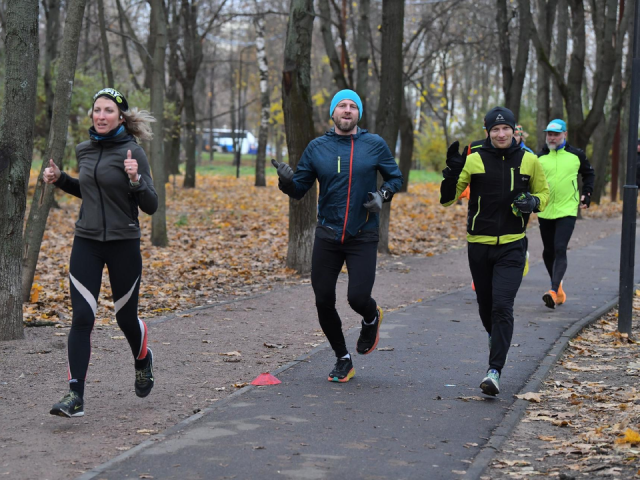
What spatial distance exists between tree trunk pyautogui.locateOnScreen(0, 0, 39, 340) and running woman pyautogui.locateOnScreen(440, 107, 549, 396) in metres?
3.86

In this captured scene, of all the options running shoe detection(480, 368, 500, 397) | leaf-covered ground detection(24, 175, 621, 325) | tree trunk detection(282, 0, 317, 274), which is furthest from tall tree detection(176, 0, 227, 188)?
running shoe detection(480, 368, 500, 397)

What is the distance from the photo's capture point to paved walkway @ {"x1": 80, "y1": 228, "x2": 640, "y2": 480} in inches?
183

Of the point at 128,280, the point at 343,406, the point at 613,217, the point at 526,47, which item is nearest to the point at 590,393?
the point at 343,406

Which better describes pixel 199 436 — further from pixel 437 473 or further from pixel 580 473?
pixel 580 473

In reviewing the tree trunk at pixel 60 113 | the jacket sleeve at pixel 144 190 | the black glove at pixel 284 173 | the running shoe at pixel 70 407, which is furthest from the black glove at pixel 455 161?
the tree trunk at pixel 60 113

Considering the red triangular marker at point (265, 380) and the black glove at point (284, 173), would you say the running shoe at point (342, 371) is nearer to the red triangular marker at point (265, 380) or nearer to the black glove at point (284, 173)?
the red triangular marker at point (265, 380)

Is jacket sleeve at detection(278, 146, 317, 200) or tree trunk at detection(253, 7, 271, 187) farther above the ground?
tree trunk at detection(253, 7, 271, 187)

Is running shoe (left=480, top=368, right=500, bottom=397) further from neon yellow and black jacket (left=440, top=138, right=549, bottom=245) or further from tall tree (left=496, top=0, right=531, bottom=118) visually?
tall tree (left=496, top=0, right=531, bottom=118)

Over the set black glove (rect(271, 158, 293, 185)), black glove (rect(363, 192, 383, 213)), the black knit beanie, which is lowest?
black glove (rect(363, 192, 383, 213))

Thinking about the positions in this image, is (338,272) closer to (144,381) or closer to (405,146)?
(144,381)

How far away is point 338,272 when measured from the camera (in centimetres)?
651

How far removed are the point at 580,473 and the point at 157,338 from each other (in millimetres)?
4735

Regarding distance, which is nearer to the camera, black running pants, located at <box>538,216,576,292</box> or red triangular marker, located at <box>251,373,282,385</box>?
red triangular marker, located at <box>251,373,282,385</box>

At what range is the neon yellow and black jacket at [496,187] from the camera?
6.43 m
